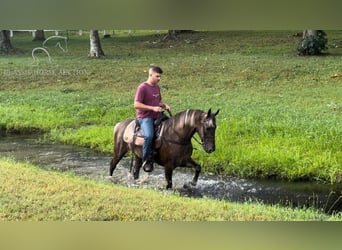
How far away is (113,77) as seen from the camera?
2812 millimetres

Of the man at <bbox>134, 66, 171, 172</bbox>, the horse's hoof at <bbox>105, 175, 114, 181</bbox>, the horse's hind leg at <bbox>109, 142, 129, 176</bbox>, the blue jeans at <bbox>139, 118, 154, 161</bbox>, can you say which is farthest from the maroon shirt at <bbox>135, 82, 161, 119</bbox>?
the horse's hoof at <bbox>105, 175, 114, 181</bbox>

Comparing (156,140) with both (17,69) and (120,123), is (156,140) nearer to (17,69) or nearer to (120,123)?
(120,123)

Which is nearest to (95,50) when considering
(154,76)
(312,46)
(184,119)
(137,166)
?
(154,76)

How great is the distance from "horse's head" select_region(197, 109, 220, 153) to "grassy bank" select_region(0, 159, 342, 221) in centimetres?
34

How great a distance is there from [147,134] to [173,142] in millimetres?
214

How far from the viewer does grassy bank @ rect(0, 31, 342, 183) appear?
265 cm

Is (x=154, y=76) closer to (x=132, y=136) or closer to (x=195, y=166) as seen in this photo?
(x=132, y=136)

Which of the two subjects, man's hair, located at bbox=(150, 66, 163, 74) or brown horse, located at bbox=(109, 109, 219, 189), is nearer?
man's hair, located at bbox=(150, 66, 163, 74)

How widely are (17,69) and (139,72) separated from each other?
71 cm

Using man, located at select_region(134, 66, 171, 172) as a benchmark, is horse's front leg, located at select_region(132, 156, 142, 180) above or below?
below

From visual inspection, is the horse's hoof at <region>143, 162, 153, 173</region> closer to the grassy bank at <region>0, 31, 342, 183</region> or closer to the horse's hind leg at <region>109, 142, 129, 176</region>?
the horse's hind leg at <region>109, 142, 129, 176</region>

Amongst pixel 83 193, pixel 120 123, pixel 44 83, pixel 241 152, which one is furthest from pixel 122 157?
pixel 241 152

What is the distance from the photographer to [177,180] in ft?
9.95
